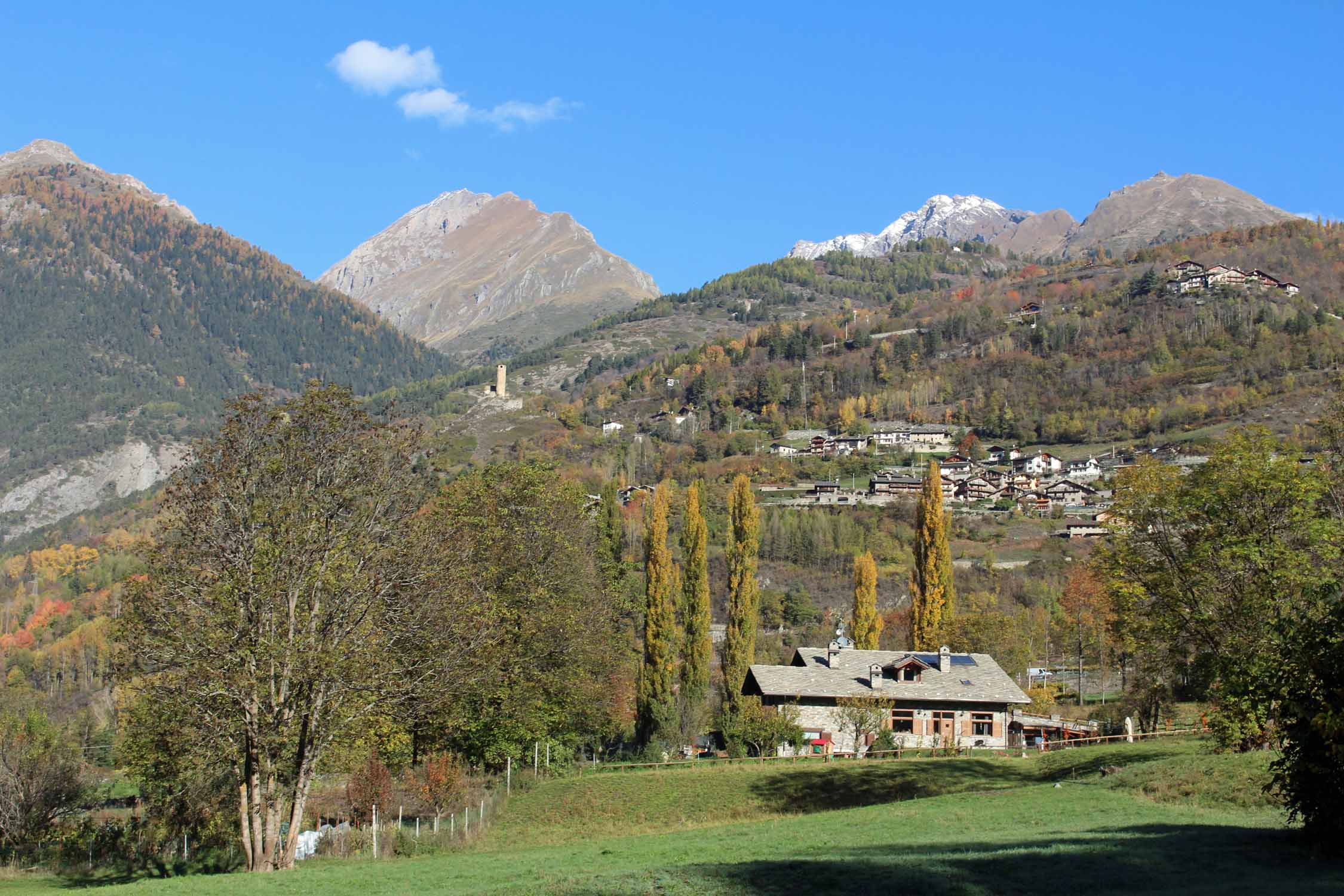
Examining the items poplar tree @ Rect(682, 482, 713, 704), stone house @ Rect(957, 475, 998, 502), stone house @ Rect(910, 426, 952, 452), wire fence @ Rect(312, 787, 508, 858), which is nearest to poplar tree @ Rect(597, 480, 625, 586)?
poplar tree @ Rect(682, 482, 713, 704)

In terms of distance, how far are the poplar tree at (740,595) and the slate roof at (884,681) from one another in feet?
5.92

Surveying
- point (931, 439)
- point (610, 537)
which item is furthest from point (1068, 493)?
point (610, 537)

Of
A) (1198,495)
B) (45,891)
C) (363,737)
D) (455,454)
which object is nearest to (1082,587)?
(1198,495)

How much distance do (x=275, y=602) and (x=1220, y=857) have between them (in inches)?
791

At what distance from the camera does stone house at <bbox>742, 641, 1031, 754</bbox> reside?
174ft

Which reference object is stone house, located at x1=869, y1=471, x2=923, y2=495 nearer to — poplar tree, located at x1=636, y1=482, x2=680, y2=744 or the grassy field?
poplar tree, located at x1=636, y1=482, x2=680, y2=744

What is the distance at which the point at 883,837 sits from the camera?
78.9 ft

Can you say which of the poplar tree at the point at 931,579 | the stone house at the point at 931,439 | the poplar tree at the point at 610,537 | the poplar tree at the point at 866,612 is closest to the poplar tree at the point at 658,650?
the poplar tree at the point at 610,537

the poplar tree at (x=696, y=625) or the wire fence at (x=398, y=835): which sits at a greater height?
the poplar tree at (x=696, y=625)

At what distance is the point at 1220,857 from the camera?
17562 mm

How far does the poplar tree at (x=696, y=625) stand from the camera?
60.1m

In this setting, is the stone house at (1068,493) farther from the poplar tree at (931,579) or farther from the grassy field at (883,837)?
the grassy field at (883,837)

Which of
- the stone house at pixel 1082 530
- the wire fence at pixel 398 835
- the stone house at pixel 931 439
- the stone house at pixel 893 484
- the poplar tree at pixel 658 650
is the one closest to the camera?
the wire fence at pixel 398 835

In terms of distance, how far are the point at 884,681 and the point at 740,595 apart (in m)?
11.9
